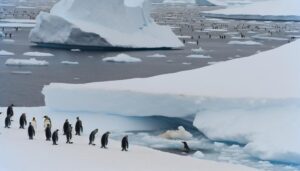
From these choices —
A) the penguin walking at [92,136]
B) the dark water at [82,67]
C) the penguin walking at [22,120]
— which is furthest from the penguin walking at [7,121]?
the dark water at [82,67]

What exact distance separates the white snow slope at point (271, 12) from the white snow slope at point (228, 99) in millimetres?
52223

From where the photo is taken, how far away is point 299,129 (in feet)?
42.2

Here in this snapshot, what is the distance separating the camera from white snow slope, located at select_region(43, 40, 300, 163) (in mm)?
13094

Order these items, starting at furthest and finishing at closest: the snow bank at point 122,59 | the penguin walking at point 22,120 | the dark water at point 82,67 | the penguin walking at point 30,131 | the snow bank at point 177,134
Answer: the snow bank at point 122,59
the dark water at point 82,67
the penguin walking at point 22,120
the snow bank at point 177,134
the penguin walking at point 30,131

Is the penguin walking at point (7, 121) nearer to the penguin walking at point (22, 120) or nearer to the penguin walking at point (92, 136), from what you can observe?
the penguin walking at point (22, 120)

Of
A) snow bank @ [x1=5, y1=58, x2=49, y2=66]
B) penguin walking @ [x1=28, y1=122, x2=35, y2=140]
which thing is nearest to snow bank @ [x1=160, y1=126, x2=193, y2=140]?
penguin walking @ [x1=28, y1=122, x2=35, y2=140]

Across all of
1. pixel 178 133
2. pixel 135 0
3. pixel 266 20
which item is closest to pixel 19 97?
pixel 178 133

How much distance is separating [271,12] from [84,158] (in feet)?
211

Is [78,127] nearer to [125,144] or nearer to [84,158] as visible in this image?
[125,144]

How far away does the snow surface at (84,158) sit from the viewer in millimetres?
10223

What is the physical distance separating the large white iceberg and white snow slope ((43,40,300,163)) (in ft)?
52.7

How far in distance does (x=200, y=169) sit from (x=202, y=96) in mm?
4187

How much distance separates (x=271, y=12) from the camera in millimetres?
72375

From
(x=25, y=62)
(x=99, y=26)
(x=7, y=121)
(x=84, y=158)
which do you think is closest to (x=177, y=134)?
(x=84, y=158)
